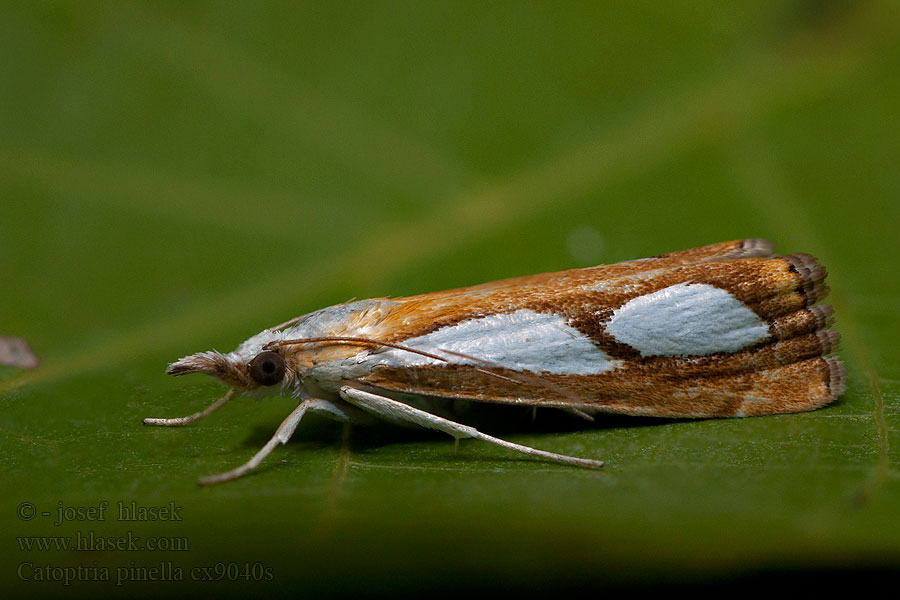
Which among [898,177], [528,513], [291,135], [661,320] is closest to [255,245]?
[291,135]

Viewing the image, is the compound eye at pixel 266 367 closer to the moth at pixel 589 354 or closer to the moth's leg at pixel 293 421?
the moth at pixel 589 354

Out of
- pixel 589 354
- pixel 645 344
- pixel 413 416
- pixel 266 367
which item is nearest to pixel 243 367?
pixel 266 367

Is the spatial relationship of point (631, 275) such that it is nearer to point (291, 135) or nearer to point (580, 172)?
point (580, 172)

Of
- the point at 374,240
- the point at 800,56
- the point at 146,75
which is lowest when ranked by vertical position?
the point at 374,240

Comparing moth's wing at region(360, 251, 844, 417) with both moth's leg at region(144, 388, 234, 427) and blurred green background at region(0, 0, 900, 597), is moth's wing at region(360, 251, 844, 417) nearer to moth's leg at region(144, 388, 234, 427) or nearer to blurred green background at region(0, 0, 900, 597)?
blurred green background at region(0, 0, 900, 597)

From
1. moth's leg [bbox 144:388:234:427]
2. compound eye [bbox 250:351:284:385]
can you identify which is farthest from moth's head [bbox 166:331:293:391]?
moth's leg [bbox 144:388:234:427]

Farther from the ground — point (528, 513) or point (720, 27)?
point (720, 27)
